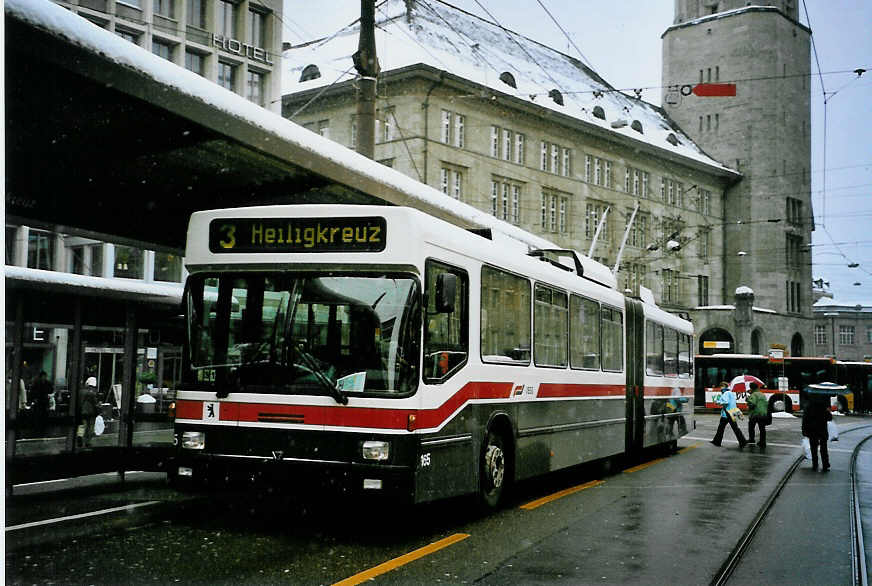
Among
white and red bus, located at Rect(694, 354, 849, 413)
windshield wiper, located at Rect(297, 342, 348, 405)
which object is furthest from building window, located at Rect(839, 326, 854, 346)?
windshield wiper, located at Rect(297, 342, 348, 405)

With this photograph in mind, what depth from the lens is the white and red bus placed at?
1938 inches

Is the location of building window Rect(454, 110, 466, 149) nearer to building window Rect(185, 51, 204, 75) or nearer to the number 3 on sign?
building window Rect(185, 51, 204, 75)

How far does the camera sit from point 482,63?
2186 inches

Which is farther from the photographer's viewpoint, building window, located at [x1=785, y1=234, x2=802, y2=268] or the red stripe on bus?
building window, located at [x1=785, y1=234, x2=802, y2=268]

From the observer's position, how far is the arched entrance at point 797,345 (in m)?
79.6

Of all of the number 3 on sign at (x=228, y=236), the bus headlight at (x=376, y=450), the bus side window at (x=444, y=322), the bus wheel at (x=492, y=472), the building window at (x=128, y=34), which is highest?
the building window at (x=128, y=34)

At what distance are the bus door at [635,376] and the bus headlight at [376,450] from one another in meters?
8.65

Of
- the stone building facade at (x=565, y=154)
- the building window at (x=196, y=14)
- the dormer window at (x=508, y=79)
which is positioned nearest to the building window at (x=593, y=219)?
the stone building facade at (x=565, y=154)

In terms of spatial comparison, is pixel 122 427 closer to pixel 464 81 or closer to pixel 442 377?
pixel 442 377

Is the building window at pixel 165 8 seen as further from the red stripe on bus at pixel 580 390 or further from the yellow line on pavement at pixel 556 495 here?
the yellow line on pavement at pixel 556 495

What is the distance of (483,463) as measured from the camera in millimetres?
9859

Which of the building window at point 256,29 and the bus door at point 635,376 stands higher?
the building window at point 256,29

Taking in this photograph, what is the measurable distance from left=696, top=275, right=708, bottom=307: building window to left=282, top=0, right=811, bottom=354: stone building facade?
0.13 meters

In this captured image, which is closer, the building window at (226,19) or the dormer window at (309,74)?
the building window at (226,19)
